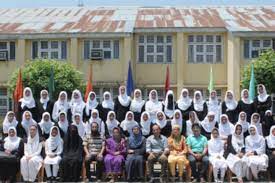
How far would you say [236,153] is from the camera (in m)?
11.9

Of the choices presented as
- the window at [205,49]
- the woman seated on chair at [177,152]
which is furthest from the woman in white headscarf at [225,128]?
the window at [205,49]

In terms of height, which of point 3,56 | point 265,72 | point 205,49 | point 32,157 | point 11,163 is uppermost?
point 205,49

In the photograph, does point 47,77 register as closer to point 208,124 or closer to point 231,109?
point 231,109

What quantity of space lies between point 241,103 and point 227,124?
1.11 metres

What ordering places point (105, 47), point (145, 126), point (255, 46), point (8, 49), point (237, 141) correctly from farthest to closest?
point (8, 49) < point (105, 47) < point (255, 46) < point (145, 126) < point (237, 141)

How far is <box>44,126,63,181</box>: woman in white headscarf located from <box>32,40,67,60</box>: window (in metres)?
18.5

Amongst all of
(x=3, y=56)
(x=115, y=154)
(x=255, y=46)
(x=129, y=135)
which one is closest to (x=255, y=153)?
(x=129, y=135)

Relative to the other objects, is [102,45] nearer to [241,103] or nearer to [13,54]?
[13,54]

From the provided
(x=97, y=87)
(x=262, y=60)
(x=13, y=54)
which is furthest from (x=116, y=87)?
(x=262, y=60)

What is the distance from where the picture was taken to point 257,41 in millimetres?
29281

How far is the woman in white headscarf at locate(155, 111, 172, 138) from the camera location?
1262 cm

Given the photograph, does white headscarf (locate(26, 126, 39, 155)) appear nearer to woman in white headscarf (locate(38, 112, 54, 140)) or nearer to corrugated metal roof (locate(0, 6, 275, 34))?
woman in white headscarf (locate(38, 112, 54, 140))

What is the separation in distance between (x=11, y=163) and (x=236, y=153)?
4456 mm

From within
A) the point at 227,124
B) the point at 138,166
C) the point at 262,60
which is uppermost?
the point at 262,60
